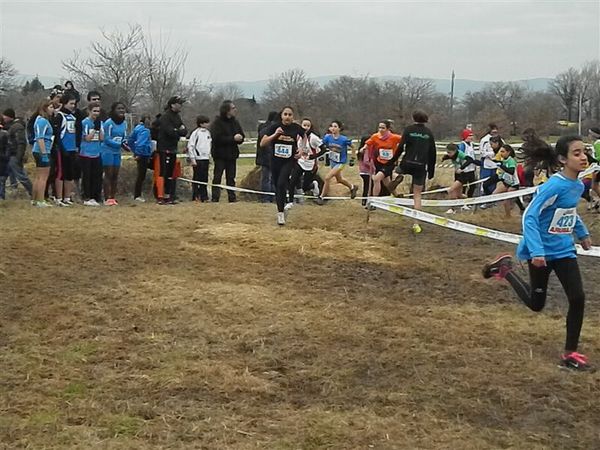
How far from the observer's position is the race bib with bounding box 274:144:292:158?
11578 mm

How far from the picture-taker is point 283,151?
38.0ft

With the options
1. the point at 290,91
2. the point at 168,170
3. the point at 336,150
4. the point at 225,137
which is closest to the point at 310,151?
the point at 336,150

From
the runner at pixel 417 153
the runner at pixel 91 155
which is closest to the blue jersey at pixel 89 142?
the runner at pixel 91 155

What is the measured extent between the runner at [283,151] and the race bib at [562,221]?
601 centimetres

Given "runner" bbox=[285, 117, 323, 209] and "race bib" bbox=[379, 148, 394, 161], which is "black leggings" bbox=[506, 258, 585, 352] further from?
"race bib" bbox=[379, 148, 394, 161]

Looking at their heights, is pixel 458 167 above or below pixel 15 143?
below

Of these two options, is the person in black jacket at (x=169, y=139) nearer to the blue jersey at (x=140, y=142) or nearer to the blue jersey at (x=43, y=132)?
the blue jersey at (x=140, y=142)

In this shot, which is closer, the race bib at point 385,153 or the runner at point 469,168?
the race bib at point 385,153

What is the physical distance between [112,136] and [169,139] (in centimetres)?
118

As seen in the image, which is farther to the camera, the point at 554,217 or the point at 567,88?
the point at 567,88

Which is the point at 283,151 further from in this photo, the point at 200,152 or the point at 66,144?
the point at 200,152

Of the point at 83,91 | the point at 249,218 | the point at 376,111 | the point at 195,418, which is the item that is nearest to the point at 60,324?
the point at 195,418

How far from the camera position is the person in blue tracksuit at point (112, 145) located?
1380 cm

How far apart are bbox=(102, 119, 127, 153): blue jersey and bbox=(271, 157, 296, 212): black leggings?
3613 millimetres
